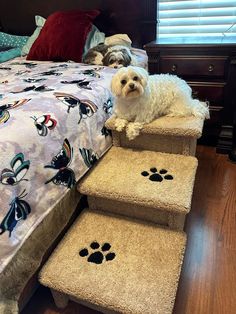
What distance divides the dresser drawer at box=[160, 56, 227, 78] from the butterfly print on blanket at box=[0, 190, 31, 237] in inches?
56.1

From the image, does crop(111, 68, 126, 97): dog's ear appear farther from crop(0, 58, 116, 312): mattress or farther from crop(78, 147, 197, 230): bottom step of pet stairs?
crop(78, 147, 197, 230): bottom step of pet stairs

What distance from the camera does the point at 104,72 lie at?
1.67m

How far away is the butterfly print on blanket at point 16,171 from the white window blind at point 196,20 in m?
1.52

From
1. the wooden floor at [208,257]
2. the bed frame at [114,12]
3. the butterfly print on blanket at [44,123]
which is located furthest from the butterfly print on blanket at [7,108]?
the bed frame at [114,12]

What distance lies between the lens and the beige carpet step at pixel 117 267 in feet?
2.99

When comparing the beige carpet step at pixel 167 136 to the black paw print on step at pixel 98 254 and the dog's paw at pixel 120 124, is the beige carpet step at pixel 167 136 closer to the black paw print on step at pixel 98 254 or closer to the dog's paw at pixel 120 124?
the dog's paw at pixel 120 124

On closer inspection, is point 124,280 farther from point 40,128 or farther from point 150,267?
point 40,128

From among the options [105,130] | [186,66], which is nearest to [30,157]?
[105,130]

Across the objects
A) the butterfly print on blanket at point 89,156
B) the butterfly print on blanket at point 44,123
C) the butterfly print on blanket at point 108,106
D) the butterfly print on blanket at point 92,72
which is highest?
the butterfly print on blanket at point 92,72

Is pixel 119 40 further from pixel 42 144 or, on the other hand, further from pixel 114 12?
pixel 42 144

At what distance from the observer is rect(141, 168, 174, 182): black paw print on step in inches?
49.3

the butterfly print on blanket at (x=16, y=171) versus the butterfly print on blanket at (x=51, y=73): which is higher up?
the butterfly print on blanket at (x=51, y=73)

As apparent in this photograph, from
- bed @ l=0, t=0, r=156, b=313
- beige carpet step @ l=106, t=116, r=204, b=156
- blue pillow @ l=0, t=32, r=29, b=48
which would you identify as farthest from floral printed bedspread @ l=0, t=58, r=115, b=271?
blue pillow @ l=0, t=32, r=29, b=48

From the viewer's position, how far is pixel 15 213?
89 cm
